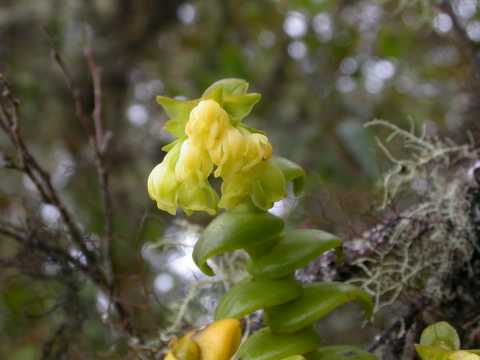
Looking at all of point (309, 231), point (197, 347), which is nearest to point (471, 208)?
point (309, 231)

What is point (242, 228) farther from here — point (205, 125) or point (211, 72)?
point (211, 72)

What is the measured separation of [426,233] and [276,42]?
1.20 m

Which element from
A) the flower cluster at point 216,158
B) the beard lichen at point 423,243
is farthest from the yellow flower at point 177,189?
the beard lichen at point 423,243

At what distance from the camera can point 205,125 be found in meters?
0.41

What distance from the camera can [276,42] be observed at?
1.74m

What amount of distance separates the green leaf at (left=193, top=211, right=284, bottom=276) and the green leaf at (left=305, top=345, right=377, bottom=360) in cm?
9

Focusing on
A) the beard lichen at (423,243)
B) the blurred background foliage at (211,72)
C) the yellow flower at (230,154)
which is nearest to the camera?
the yellow flower at (230,154)

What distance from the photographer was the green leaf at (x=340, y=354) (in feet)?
1.48

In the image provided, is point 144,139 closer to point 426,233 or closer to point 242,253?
point 242,253

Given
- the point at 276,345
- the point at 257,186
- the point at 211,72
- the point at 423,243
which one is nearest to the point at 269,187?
the point at 257,186

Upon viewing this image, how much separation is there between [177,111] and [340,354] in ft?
0.66

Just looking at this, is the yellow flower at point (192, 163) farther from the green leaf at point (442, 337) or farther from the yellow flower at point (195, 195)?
the green leaf at point (442, 337)

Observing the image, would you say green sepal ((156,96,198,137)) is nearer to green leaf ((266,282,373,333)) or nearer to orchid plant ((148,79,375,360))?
orchid plant ((148,79,375,360))

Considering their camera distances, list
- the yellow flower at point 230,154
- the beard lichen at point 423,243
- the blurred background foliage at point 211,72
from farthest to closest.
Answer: the blurred background foliage at point 211,72
the beard lichen at point 423,243
the yellow flower at point 230,154
